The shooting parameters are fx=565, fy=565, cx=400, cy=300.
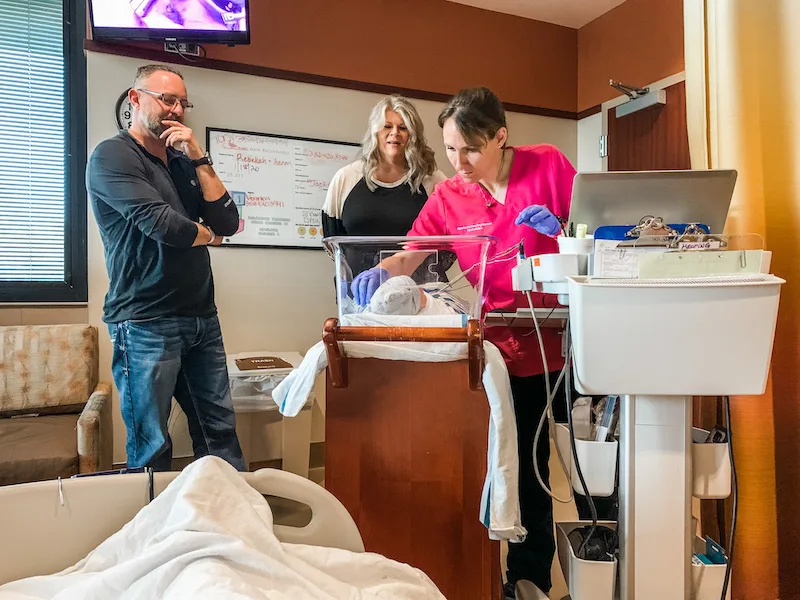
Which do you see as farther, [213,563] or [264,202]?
[264,202]

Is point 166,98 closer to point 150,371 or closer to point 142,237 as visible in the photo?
point 142,237

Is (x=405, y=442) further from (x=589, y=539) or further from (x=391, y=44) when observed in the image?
(x=391, y=44)

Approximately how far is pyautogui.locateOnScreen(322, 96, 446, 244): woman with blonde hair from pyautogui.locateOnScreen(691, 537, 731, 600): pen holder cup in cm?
145

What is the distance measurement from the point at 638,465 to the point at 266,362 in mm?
1648

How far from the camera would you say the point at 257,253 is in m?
2.63

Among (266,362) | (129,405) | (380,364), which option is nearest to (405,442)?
(380,364)

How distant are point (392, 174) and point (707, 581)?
165cm

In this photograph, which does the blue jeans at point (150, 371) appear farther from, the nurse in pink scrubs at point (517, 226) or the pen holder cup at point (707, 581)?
the pen holder cup at point (707, 581)

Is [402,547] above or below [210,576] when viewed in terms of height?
below

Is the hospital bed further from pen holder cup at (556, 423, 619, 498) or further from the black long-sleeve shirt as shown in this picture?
the black long-sleeve shirt

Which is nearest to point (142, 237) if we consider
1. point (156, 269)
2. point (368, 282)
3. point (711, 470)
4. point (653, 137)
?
point (156, 269)

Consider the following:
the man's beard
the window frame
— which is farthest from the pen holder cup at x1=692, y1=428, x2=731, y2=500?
the window frame

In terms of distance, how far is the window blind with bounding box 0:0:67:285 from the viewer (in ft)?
7.75

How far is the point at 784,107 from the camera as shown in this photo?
1.26m
